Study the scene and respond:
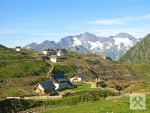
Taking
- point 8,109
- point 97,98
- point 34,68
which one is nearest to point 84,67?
point 34,68

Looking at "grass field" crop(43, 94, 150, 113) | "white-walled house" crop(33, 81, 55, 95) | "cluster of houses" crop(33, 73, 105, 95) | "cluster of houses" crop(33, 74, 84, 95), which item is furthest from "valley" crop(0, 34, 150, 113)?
"cluster of houses" crop(33, 74, 84, 95)

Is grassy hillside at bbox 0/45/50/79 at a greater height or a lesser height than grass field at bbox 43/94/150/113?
greater

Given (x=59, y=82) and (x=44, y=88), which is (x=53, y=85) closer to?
(x=44, y=88)

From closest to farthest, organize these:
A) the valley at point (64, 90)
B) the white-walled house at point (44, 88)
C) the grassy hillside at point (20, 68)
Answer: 1. the valley at point (64, 90)
2. the white-walled house at point (44, 88)
3. the grassy hillside at point (20, 68)

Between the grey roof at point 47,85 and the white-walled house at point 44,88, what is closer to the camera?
the white-walled house at point 44,88

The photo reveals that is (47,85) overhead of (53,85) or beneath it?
overhead

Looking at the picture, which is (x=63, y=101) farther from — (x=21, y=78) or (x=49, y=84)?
(x=21, y=78)

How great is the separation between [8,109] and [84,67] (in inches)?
3906

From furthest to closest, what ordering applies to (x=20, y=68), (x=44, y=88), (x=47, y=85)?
(x=20, y=68) < (x=47, y=85) < (x=44, y=88)

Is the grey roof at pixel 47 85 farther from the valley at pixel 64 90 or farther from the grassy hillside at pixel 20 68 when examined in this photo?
the grassy hillside at pixel 20 68

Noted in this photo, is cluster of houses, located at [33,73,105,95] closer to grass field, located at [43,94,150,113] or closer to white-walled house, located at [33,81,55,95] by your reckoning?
white-walled house, located at [33,81,55,95]

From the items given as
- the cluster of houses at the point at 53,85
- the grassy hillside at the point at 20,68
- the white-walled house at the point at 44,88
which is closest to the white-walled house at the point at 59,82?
the cluster of houses at the point at 53,85

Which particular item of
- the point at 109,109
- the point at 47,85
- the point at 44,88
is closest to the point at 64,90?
the point at 47,85

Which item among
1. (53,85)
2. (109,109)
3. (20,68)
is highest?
(20,68)
